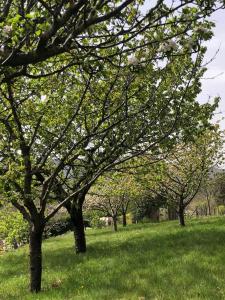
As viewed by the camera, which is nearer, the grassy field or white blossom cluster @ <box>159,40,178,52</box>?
white blossom cluster @ <box>159,40,178,52</box>

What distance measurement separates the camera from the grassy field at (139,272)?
472 inches

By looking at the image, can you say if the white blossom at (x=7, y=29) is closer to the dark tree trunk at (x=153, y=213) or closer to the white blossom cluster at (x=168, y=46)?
the white blossom cluster at (x=168, y=46)

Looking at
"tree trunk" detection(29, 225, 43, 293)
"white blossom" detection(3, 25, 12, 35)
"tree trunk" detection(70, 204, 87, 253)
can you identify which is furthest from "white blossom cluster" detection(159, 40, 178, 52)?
"tree trunk" detection(70, 204, 87, 253)

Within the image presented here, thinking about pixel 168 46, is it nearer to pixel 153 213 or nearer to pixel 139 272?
pixel 139 272

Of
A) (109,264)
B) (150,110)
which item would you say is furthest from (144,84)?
(109,264)

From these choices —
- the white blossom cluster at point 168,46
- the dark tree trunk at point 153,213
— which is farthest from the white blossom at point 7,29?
the dark tree trunk at point 153,213

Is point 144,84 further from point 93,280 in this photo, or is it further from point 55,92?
point 93,280

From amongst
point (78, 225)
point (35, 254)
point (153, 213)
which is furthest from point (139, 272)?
point (153, 213)

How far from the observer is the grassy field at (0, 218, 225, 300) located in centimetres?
1200

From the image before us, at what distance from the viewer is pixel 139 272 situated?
14609 millimetres

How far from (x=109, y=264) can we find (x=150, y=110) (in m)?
7.54

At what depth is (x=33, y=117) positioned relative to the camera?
15.3 metres

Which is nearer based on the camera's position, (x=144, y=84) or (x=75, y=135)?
(x=144, y=84)

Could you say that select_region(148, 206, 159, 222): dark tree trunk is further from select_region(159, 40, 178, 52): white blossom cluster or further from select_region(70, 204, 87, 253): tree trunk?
select_region(159, 40, 178, 52): white blossom cluster
